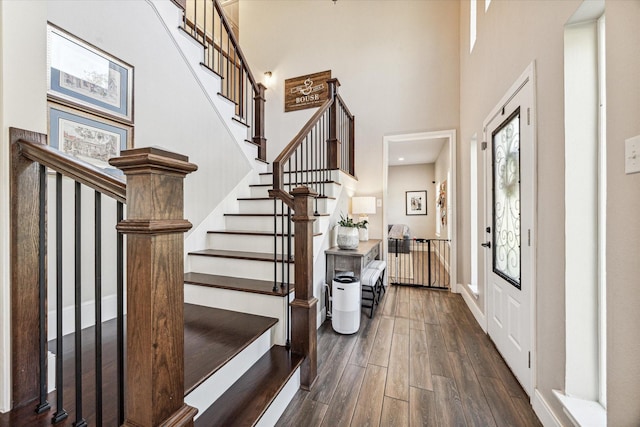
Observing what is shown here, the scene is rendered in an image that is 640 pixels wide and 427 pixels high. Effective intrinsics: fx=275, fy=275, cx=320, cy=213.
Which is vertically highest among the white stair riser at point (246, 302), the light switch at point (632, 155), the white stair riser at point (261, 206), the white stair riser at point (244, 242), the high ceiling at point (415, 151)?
the high ceiling at point (415, 151)

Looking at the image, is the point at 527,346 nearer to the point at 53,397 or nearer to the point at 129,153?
the point at 129,153

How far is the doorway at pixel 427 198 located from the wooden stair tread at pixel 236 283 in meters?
2.49

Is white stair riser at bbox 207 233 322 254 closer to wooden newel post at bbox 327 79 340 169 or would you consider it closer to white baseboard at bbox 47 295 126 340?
white baseboard at bbox 47 295 126 340

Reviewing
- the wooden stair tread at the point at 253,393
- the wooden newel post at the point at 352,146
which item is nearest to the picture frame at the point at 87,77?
the wooden stair tread at the point at 253,393

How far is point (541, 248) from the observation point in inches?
61.3

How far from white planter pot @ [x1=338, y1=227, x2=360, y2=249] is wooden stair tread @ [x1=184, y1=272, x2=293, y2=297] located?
98 centimetres

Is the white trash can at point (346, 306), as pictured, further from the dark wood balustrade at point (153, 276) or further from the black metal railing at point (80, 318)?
the dark wood balustrade at point (153, 276)

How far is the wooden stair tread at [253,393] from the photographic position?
1.26 metres

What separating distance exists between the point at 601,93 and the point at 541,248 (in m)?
0.81

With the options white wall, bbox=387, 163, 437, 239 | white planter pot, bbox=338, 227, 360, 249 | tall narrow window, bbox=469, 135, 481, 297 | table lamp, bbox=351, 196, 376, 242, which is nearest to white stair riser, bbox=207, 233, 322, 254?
white planter pot, bbox=338, 227, 360, 249

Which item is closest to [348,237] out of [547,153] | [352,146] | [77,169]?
[547,153]

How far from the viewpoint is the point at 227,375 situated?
1.46 m

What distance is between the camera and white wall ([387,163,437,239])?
805 cm

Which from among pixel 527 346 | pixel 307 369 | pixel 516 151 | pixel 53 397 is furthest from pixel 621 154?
pixel 53 397
